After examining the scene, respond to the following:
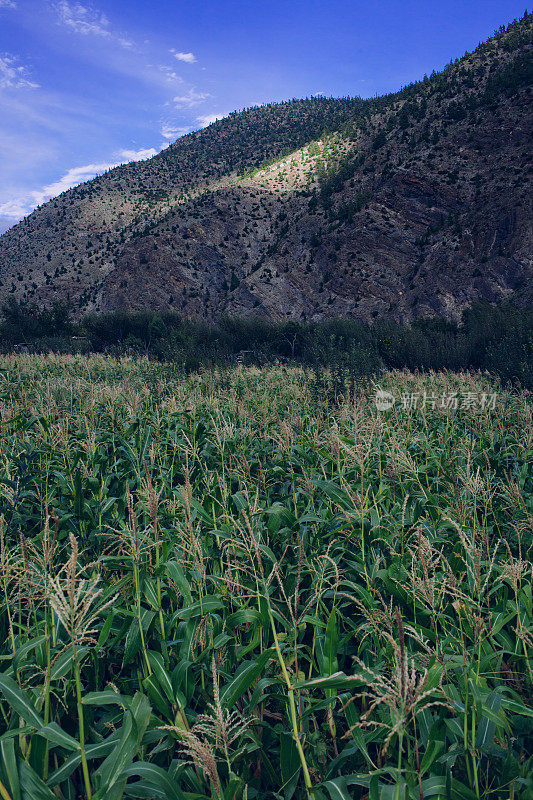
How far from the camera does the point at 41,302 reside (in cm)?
6419

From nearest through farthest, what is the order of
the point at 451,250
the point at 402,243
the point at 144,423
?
1. the point at 144,423
2. the point at 451,250
3. the point at 402,243

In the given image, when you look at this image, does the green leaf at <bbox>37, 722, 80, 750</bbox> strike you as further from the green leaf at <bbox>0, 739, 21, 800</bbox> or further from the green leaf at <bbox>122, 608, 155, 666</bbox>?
the green leaf at <bbox>122, 608, 155, 666</bbox>

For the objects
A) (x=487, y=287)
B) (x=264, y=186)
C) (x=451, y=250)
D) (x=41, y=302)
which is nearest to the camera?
(x=487, y=287)

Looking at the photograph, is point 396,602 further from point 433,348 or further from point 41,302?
point 41,302

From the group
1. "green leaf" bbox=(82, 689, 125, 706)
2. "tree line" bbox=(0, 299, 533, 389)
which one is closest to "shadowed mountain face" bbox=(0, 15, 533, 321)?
"tree line" bbox=(0, 299, 533, 389)

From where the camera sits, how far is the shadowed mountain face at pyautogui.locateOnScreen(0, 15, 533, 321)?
40906 millimetres

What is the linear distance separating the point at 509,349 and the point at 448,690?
59.7ft

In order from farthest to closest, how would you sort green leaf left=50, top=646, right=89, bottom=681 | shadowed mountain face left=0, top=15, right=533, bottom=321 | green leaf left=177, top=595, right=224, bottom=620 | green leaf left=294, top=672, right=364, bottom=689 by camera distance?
shadowed mountain face left=0, top=15, right=533, bottom=321, green leaf left=177, top=595, right=224, bottom=620, green leaf left=50, top=646, right=89, bottom=681, green leaf left=294, top=672, right=364, bottom=689

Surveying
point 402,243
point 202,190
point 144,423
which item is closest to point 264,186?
point 202,190

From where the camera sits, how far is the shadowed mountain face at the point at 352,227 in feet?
134

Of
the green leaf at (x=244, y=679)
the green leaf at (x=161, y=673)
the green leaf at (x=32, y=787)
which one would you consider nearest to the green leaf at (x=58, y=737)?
the green leaf at (x=32, y=787)

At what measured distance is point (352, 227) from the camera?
160 ft

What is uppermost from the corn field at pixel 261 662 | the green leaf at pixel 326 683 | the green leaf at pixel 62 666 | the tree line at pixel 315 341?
the tree line at pixel 315 341

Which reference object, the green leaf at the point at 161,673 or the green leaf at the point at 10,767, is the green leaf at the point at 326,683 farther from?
the green leaf at the point at 10,767
